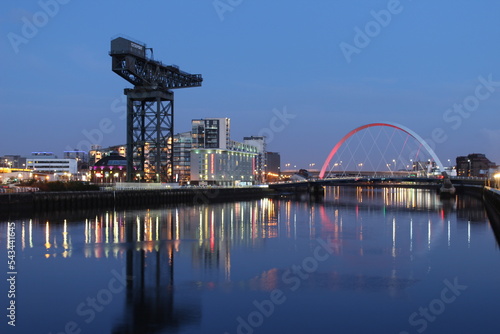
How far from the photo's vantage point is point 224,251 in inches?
949

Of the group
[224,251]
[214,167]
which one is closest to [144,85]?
[224,251]

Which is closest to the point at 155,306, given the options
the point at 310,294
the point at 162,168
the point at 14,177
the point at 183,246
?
the point at 310,294

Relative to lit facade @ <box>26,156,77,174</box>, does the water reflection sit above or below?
below

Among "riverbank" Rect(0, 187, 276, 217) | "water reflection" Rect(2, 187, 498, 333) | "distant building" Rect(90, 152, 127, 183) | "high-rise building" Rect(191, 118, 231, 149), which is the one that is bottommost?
"water reflection" Rect(2, 187, 498, 333)

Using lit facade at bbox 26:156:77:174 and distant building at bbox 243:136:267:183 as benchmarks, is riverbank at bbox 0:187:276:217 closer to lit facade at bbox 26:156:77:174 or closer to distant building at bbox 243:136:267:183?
distant building at bbox 243:136:267:183

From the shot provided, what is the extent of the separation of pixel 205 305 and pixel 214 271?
454 centimetres

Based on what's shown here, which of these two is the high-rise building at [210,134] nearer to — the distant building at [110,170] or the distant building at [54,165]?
the distant building at [110,170]

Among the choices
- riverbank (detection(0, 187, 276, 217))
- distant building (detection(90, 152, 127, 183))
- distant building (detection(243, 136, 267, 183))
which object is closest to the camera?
riverbank (detection(0, 187, 276, 217))

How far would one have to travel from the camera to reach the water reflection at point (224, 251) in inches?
623

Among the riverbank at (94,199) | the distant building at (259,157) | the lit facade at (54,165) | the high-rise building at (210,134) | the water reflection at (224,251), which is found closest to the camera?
the water reflection at (224,251)

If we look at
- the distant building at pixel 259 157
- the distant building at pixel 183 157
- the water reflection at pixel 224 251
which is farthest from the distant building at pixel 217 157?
the water reflection at pixel 224 251

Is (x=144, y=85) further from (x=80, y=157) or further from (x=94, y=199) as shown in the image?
(x=80, y=157)

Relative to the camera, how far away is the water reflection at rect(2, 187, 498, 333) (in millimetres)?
15820

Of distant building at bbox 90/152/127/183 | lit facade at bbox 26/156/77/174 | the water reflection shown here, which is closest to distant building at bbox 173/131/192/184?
distant building at bbox 90/152/127/183
